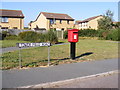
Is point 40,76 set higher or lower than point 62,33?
lower

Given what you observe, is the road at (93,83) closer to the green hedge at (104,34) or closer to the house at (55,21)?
the green hedge at (104,34)

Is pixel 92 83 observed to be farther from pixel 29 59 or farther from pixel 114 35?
pixel 114 35

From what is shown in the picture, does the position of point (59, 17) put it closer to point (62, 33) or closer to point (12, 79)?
point (62, 33)

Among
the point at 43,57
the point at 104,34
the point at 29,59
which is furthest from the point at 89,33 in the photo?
the point at 29,59

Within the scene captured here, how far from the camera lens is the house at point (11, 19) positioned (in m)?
44.2

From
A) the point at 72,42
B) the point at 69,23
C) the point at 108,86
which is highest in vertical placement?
the point at 69,23

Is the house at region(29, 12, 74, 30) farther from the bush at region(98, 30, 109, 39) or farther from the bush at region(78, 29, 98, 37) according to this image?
the bush at region(98, 30, 109, 39)

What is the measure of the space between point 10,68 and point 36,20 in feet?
176

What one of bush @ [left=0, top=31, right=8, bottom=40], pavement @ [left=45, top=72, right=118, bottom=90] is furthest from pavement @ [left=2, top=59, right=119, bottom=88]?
bush @ [left=0, top=31, right=8, bottom=40]

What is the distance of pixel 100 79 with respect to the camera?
5.88 m

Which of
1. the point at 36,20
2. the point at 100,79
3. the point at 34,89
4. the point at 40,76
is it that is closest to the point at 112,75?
the point at 100,79

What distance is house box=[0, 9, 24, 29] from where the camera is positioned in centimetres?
4416

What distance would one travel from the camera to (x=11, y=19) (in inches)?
1770

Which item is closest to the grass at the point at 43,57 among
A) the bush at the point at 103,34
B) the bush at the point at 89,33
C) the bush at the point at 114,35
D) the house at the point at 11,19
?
the bush at the point at 114,35
